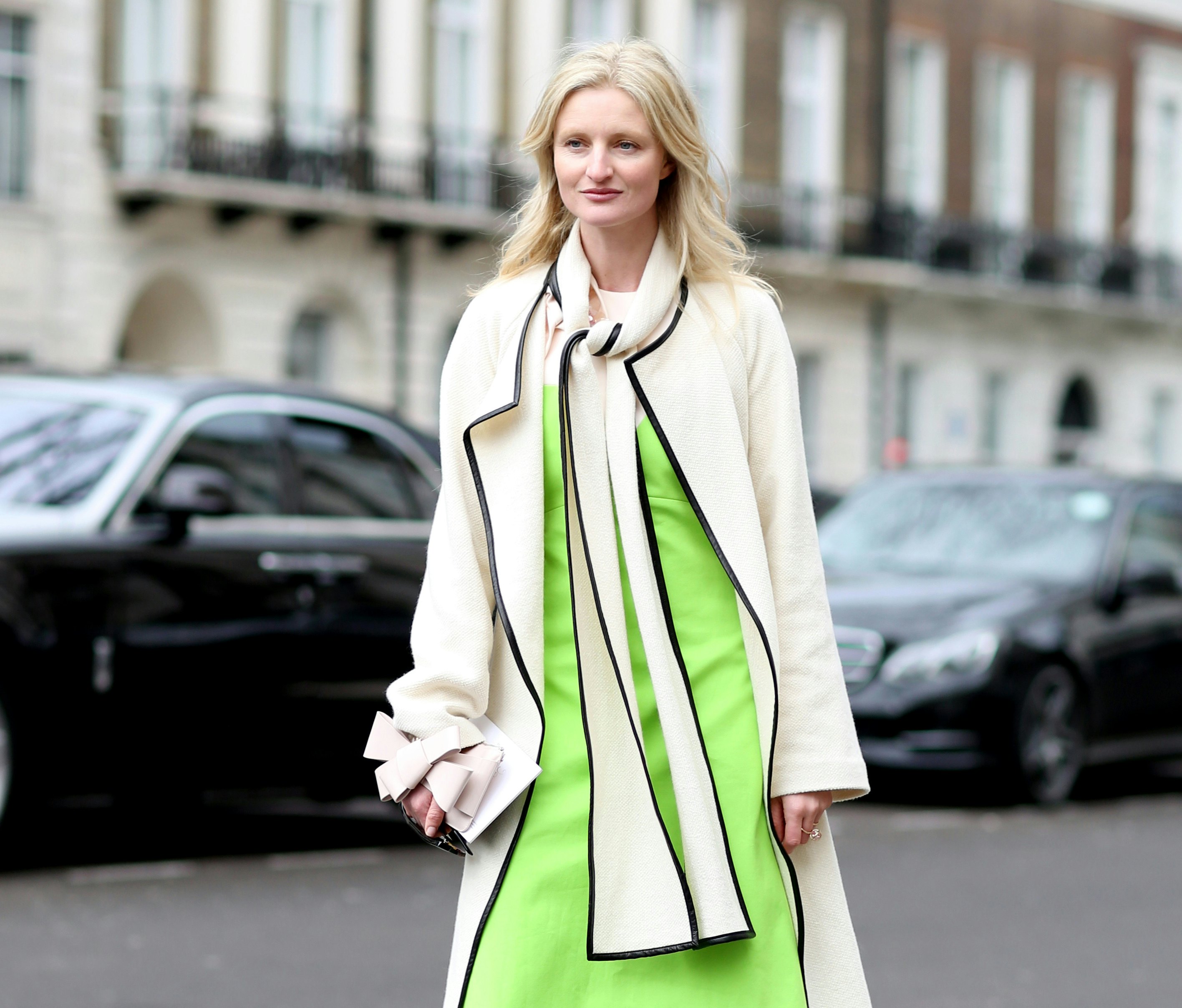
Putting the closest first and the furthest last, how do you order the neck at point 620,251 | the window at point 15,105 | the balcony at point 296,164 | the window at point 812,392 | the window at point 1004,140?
the neck at point 620,251, the window at point 15,105, the balcony at point 296,164, the window at point 812,392, the window at point 1004,140

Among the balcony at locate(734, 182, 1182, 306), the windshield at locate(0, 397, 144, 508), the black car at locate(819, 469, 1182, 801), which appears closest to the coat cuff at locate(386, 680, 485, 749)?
the windshield at locate(0, 397, 144, 508)

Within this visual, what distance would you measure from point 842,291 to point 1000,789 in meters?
24.0

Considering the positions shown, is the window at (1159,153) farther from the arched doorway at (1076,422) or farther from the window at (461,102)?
the window at (461,102)

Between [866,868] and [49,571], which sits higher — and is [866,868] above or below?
below

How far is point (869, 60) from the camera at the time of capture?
35125 mm

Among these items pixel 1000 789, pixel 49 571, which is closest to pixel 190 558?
pixel 49 571

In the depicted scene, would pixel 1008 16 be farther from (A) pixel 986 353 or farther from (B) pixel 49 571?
(B) pixel 49 571

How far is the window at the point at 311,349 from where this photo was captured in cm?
2741

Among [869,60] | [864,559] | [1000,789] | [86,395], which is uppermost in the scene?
[869,60]

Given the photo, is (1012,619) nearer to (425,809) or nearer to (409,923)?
(409,923)

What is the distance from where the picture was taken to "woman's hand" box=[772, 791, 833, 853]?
318 cm

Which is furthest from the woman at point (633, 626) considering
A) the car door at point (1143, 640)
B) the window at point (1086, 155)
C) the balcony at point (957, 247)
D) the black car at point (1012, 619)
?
the window at point (1086, 155)

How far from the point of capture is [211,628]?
7.99m

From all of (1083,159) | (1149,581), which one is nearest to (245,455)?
(1149,581)
